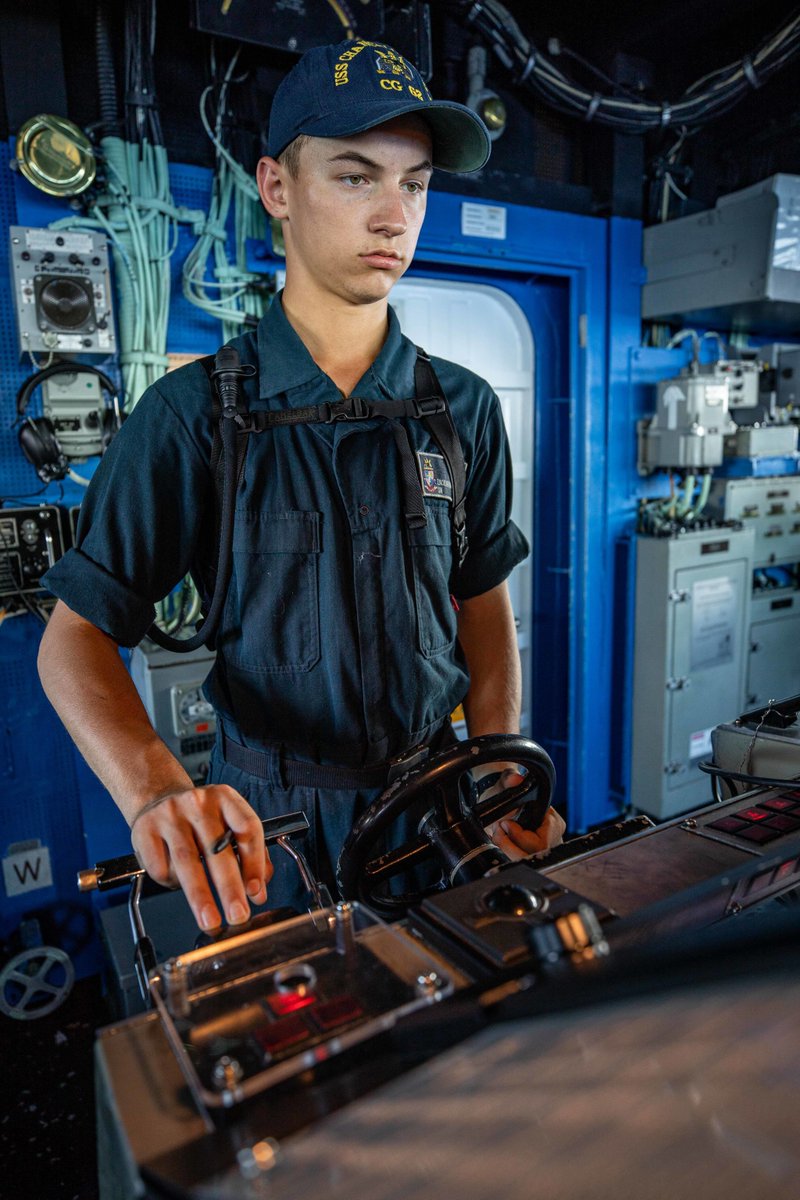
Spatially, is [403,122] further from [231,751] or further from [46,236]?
[46,236]

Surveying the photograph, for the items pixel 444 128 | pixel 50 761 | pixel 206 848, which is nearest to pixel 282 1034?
pixel 206 848

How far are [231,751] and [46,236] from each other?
1.99 m

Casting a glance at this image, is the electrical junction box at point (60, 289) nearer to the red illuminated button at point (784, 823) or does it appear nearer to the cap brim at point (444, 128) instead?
the cap brim at point (444, 128)

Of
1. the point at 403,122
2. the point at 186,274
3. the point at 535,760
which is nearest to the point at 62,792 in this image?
the point at 186,274

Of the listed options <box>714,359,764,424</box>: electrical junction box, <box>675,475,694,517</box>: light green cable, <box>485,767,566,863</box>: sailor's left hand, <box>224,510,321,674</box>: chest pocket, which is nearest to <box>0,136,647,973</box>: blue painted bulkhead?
<box>675,475,694,517</box>: light green cable

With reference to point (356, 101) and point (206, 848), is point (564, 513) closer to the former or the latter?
point (356, 101)

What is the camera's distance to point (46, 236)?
2.64 m

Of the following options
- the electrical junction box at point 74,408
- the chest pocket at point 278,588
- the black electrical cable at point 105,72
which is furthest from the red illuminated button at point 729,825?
the black electrical cable at point 105,72

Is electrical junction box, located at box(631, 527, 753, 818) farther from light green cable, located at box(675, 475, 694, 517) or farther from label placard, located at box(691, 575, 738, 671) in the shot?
light green cable, located at box(675, 475, 694, 517)

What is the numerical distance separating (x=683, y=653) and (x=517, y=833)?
10.00 ft

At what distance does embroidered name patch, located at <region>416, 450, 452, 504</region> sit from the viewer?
1.61 meters

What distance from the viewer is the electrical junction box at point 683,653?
405 centimetres

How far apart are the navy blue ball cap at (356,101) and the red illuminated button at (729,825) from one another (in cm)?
123

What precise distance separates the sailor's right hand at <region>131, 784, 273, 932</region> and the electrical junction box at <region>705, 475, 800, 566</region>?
4030 mm
